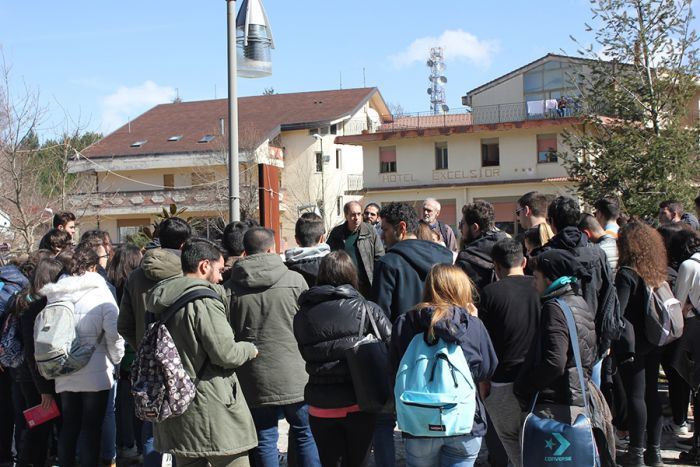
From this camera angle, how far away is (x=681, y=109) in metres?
13.1

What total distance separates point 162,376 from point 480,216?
315 centimetres

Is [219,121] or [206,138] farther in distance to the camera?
[219,121]

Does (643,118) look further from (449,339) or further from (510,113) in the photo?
(510,113)

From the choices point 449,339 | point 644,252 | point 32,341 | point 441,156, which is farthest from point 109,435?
point 441,156

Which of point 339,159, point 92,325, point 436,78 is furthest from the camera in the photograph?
point 436,78

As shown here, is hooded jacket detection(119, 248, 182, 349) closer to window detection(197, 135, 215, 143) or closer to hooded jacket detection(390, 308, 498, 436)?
hooded jacket detection(390, 308, 498, 436)

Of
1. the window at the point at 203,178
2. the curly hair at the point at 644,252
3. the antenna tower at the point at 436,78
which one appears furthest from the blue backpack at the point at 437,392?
the antenna tower at the point at 436,78

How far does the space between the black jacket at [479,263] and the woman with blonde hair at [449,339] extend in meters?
1.52

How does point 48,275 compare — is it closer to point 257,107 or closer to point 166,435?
point 166,435

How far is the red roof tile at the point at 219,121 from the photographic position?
167ft

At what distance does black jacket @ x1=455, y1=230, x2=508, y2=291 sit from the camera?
628 cm

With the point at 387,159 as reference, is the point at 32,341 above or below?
below

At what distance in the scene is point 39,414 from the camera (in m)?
6.67

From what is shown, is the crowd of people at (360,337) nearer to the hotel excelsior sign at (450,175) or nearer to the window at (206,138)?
the hotel excelsior sign at (450,175)
